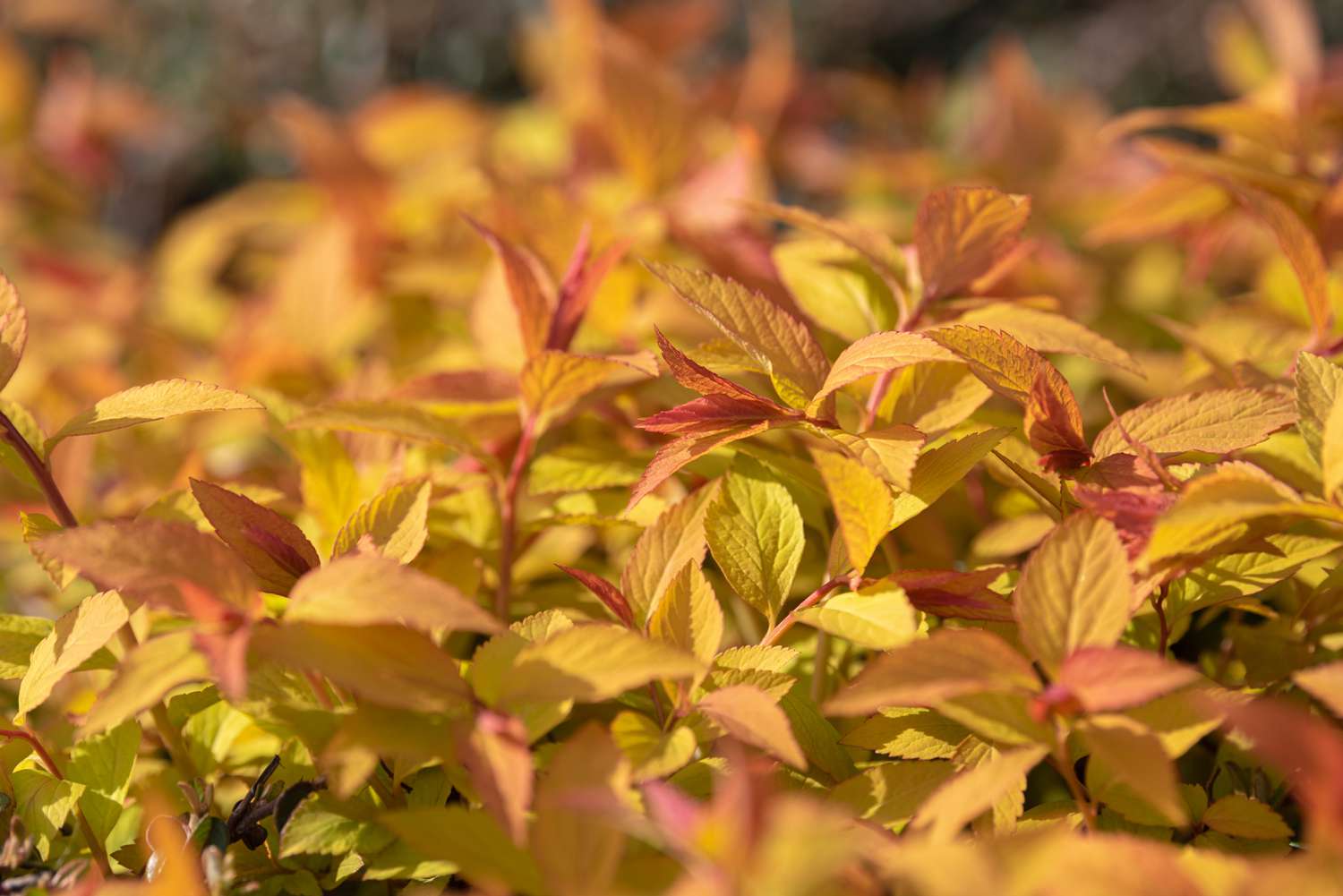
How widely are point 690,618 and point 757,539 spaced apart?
7 cm

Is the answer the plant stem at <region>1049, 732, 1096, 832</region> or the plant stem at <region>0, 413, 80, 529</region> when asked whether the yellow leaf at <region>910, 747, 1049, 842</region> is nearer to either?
the plant stem at <region>1049, 732, 1096, 832</region>

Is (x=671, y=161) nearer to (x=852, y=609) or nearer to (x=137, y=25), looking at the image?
(x=852, y=609)

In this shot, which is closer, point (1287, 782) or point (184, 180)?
point (1287, 782)

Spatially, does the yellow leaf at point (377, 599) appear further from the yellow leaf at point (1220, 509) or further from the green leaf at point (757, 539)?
the yellow leaf at point (1220, 509)

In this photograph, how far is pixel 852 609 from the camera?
53 cm

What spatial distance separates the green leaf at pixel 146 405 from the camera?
0.54 meters

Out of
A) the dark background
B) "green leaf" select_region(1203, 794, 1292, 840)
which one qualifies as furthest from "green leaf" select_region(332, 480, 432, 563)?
the dark background

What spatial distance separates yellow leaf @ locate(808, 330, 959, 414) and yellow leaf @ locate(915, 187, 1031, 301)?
0.49 feet

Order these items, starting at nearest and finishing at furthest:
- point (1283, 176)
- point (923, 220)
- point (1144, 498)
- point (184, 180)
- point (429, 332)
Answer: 1. point (1144, 498)
2. point (923, 220)
3. point (1283, 176)
4. point (429, 332)
5. point (184, 180)

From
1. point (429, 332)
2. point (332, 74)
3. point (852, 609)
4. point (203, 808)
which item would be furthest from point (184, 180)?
point (852, 609)

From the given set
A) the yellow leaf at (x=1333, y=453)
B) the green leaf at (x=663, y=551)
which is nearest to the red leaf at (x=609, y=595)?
the green leaf at (x=663, y=551)

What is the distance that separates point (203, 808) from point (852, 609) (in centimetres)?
35

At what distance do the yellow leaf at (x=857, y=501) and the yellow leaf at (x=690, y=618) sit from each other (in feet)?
0.25

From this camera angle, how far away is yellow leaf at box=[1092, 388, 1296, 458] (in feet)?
1.76
